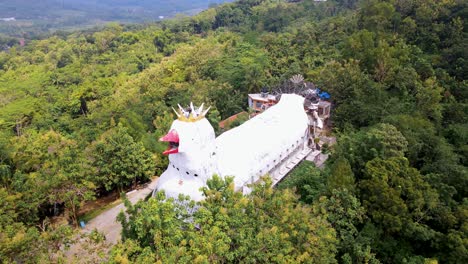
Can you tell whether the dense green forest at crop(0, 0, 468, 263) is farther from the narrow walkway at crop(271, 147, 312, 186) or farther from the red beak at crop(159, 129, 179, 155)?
the red beak at crop(159, 129, 179, 155)

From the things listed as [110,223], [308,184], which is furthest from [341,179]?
[110,223]

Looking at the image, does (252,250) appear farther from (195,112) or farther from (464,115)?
(464,115)

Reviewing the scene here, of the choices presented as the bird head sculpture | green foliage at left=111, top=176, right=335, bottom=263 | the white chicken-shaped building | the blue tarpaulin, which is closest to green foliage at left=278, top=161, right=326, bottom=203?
the white chicken-shaped building

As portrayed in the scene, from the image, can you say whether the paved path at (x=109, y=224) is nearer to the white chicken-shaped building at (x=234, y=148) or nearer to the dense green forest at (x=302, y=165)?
the dense green forest at (x=302, y=165)

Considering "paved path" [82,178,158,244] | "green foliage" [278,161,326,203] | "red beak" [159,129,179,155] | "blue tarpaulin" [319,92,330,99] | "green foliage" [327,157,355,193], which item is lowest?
"paved path" [82,178,158,244]

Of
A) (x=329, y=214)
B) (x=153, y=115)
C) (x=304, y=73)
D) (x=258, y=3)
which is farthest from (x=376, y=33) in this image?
(x=258, y=3)

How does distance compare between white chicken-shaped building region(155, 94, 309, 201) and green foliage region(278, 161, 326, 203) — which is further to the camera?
green foliage region(278, 161, 326, 203)
